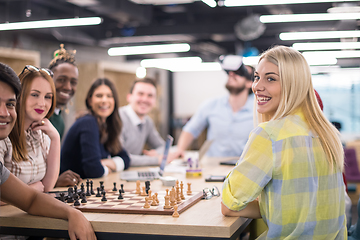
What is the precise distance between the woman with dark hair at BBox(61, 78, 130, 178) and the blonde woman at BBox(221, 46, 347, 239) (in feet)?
4.40

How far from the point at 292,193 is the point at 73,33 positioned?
7.48 metres

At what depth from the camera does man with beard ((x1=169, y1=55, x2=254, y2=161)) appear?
4.38 m

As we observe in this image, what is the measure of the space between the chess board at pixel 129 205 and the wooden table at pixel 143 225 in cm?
3

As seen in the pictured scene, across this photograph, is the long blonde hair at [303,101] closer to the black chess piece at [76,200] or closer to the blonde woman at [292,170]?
the blonde woman at [292,170]

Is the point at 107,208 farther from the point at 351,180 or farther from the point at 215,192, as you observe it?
the point at 351,180

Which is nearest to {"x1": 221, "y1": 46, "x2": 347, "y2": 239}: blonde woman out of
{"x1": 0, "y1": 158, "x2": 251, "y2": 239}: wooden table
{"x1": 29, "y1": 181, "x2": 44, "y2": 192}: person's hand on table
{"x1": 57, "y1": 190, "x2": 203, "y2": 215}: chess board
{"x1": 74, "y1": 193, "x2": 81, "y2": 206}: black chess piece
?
{"x1": 0, "y1": 158, "x2": 251, "y2": 239}: wooden table

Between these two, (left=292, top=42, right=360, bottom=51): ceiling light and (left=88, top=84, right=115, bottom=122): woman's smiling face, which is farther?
(left=292, top=42, right=360, bottom=51): ceiling light

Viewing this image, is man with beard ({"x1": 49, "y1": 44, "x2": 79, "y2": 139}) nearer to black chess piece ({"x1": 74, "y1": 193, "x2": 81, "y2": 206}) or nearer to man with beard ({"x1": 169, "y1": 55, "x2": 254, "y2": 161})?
black chess piece ({"x1": 74, "y1": 193, "x2": 81, "y2": 206})

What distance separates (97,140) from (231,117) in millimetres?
2056

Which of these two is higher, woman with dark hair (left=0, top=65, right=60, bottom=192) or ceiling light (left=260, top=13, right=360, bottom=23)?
ceiling light (left=260, top=13, right=360, bottom=23)

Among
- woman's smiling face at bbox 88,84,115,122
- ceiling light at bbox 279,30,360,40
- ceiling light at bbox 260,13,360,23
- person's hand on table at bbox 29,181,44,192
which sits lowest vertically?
person's hand on table at bbox 29,181,44,192

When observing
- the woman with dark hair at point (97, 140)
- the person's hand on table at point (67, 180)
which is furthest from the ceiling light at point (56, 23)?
the person's hand on table at point (67, 180)

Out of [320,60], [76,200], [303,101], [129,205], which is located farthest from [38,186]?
[320,60]

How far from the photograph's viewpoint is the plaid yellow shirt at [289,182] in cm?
159
